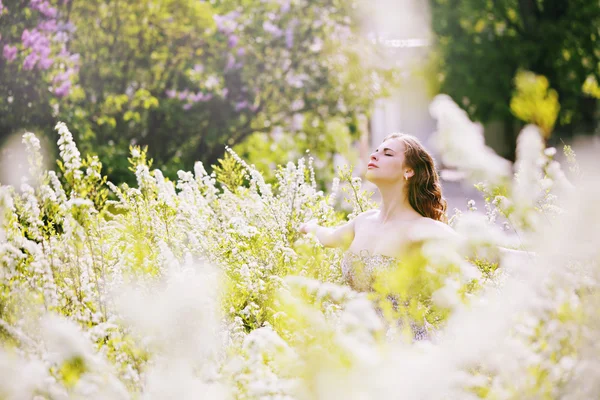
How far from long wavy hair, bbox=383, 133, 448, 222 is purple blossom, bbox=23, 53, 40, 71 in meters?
3.85

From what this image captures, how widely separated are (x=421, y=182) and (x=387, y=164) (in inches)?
8.2

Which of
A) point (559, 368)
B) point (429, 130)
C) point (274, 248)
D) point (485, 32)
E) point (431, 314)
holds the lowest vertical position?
point (429, 130)

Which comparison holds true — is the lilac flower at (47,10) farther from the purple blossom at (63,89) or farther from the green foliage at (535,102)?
the green foliage at (535,102)

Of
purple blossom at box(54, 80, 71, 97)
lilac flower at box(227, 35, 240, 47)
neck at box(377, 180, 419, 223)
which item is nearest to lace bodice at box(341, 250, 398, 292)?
neck at box(377, 180, 419, 223)

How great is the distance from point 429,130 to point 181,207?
19.2 metres

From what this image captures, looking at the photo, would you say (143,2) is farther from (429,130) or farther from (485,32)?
(429,130)

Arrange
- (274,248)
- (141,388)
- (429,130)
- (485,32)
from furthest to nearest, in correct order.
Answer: (429,130), (485,32), (274,248), (141,388)

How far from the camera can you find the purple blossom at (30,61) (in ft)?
18.9

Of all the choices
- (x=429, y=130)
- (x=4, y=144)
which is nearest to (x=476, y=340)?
(x=4, y=144)

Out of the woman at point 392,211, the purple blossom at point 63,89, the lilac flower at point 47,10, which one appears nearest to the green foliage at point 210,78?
the purple blossom at point 63,89

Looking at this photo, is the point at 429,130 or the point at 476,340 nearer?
the point at 476,340

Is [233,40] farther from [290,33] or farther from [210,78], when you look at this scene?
[290,33]

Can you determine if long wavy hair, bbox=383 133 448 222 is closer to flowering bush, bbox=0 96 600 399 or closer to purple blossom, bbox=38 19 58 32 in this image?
flowering bush, bbox=0 96 600 399

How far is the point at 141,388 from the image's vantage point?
191 cm
